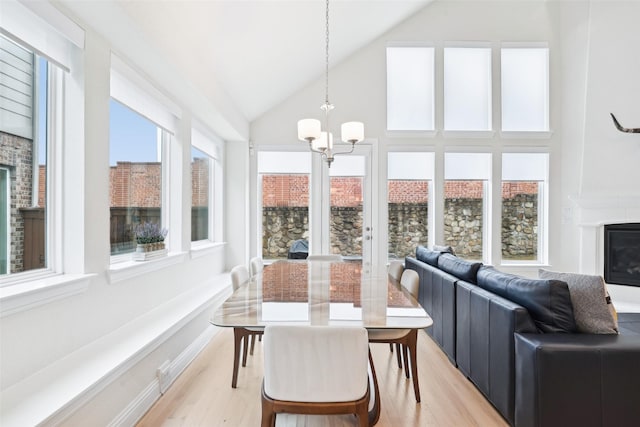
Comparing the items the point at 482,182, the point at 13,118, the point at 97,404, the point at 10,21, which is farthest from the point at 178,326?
the point at 482,182

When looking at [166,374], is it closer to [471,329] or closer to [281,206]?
[471,329]

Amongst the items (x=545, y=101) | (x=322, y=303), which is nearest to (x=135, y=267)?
(x=322, y=303)

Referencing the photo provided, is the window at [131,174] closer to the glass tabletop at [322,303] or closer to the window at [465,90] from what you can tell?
the glass tabletop at [322,303]

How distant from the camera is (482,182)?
16.6 ft

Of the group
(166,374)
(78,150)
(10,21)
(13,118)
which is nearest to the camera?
(10,21)

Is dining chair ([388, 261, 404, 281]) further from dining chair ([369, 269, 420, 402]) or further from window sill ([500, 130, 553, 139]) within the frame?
A: window sill ([500, 130, 553, 139])

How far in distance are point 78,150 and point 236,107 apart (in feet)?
8.12

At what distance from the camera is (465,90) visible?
16.5ft

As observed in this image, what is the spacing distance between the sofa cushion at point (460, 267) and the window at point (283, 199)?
2312 mm

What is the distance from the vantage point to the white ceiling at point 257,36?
7.39 ft

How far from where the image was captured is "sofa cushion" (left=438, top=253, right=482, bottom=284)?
8.61 feet

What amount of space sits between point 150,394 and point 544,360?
2.22 meters

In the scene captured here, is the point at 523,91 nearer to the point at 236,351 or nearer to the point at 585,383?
the point at 585,383

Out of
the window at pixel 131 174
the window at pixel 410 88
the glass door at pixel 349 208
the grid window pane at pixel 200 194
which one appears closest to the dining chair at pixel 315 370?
the window at pixel 131 174
